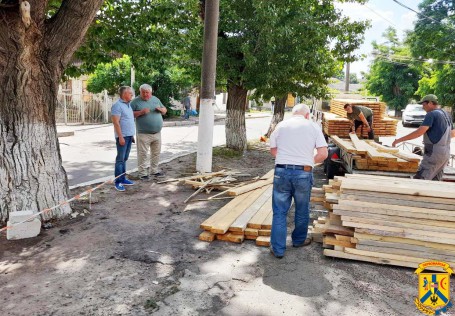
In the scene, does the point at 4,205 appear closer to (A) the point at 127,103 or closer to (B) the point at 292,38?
(A) the point at 127,103

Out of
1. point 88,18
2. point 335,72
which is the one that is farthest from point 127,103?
point 335,72

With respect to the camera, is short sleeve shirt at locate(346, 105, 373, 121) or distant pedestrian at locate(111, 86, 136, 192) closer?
distant pedestrian at locate(111, 86, 136, 192)

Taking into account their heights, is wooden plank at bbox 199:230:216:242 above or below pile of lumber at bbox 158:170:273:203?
below

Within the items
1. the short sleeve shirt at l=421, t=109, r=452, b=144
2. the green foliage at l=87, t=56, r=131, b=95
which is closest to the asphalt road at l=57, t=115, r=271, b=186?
the green foliage at l=87, t=56, r=131, b=95

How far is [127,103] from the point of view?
25.5 feet

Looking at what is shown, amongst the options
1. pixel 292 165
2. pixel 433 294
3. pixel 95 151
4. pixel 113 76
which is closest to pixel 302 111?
pixel 292 165

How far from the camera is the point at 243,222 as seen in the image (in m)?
5.46

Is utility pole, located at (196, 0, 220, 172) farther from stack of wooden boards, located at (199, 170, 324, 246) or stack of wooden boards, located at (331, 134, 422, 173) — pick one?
stack of wooden boards, located at (331, 134, 422, 173)

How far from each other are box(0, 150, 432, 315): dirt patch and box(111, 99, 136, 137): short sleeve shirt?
2.16 meters

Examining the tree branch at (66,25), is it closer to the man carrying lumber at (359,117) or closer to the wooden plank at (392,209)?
the wooden plank at (392,209)

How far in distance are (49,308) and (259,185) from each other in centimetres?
490

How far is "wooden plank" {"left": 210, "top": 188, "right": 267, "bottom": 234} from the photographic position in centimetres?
522

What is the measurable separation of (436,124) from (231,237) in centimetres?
415

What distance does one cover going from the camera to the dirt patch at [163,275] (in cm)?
364
